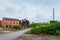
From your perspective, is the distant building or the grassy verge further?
the distant building

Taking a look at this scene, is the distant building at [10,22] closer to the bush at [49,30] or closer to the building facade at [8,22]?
the building facade at [8,22]

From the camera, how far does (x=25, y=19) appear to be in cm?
8638

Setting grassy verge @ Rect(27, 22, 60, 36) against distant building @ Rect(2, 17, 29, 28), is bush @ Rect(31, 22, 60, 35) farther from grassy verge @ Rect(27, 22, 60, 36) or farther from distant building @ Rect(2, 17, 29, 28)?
distant building @ Rect(2, 17, 29, 28)

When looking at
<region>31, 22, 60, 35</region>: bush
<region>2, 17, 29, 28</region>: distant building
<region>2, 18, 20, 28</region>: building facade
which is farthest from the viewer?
<region>2, 17, 29, 28</region>: distant building

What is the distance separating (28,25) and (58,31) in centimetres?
6284

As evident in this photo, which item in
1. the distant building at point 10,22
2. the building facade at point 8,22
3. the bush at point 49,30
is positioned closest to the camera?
the bush at point 49,30

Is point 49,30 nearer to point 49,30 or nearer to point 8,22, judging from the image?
point 49,30

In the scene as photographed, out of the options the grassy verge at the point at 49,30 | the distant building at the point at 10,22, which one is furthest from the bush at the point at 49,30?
the distant building at the point at 10,22

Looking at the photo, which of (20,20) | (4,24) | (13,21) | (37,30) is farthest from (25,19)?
(37,30)

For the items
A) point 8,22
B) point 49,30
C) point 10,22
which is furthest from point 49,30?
point 10,22

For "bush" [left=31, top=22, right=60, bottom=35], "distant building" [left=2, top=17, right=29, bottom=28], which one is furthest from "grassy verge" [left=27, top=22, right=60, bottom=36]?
"distant building" [left=2, top=17, right=29, bottom=28]

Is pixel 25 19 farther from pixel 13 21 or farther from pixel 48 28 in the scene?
pixel 48 28

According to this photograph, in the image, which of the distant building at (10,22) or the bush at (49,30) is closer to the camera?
the bush at (49,30)

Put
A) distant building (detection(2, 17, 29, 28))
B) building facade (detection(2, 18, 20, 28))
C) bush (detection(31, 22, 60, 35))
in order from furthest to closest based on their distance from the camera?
distant building (detection(2, 17, 29, 28)) → building facade (detection(2, 18, 20, 28)) → bush (detection(31, 22, 60, 35))
